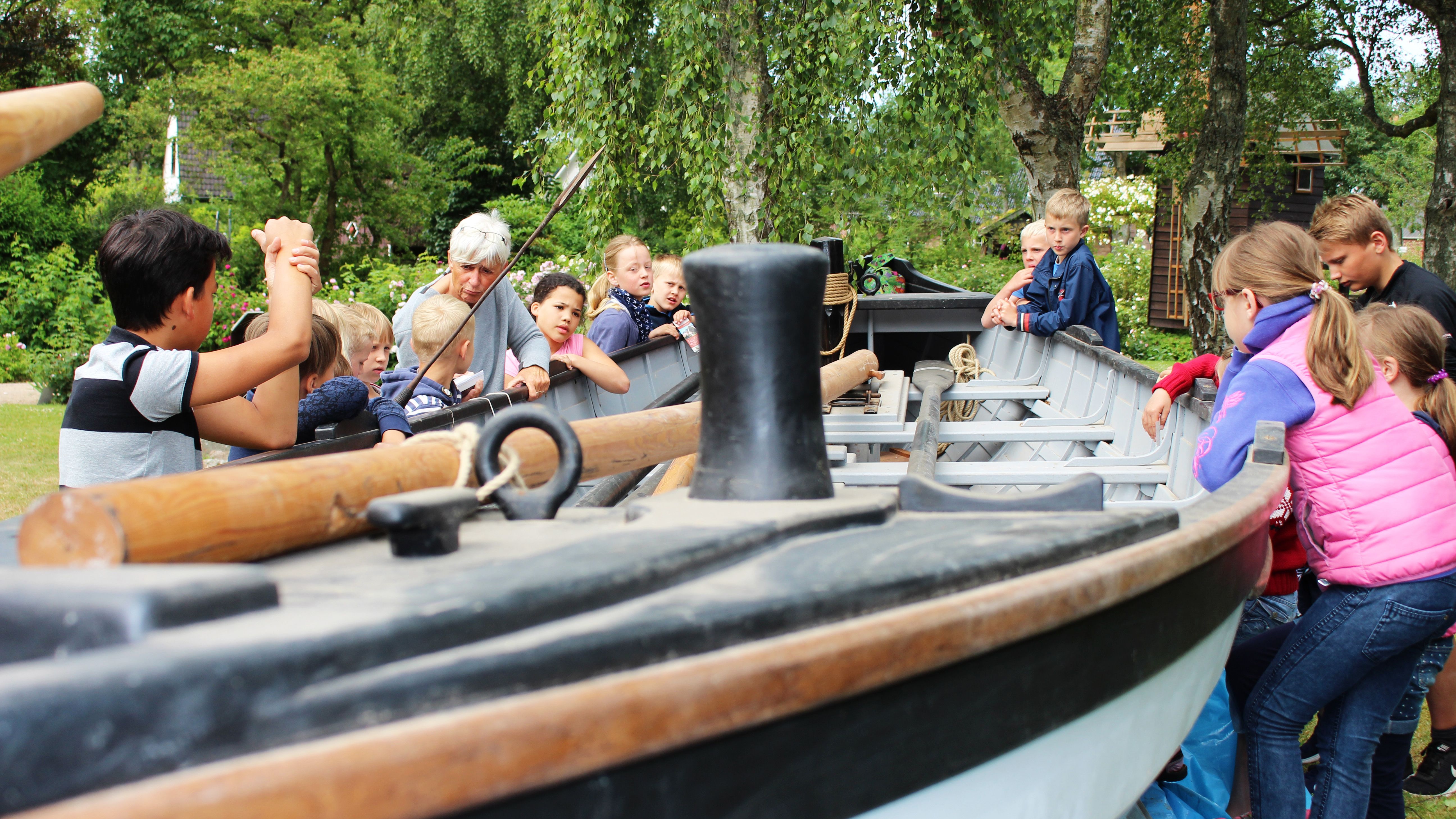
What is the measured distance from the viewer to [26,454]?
6.89 meters

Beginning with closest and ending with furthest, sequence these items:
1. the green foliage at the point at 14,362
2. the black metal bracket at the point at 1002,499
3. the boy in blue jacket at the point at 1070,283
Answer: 1. the black metal bracket at the point at 1002,499
2. the boy in blue jacket at the point at 1070,283
3. the green foliage at the point at 14,362

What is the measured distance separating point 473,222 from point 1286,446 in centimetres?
236

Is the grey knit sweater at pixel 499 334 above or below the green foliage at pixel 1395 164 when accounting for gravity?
below

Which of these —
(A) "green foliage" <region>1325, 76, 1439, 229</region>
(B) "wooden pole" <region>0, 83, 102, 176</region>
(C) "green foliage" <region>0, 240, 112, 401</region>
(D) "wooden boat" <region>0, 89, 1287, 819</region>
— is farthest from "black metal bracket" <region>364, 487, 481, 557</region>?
(A) "green foliage" <region>1325, 76, 1439, 229</region>

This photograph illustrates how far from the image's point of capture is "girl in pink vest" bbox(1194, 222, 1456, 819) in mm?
1727

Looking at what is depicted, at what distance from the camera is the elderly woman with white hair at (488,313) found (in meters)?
3.07

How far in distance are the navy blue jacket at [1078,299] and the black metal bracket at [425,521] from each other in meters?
3.83

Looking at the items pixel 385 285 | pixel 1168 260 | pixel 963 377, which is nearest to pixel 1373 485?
pixel 963 377

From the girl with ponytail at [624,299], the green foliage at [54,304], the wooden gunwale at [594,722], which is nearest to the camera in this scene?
the wooden gunwale at [594,722]

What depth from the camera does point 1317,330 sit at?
1.72 meters

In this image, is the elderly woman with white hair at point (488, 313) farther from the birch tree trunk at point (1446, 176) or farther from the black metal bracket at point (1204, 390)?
the birch tree trunk at point (1446, 176)

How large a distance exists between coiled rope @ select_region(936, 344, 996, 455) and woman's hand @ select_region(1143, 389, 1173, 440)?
1103mm

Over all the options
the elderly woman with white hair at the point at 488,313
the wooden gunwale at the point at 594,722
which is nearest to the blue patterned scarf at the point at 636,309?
the elderly woman with white hair at the point at 488,313

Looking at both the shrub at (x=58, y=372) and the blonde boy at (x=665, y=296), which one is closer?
the blonde boy at (x=665, y=296)
